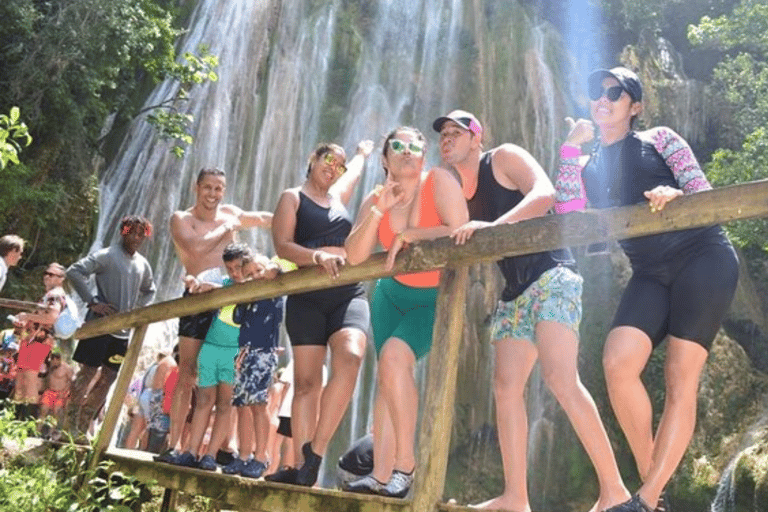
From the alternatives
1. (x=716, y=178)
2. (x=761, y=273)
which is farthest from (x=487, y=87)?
(x=761, y=273)

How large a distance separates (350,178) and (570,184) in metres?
1.59

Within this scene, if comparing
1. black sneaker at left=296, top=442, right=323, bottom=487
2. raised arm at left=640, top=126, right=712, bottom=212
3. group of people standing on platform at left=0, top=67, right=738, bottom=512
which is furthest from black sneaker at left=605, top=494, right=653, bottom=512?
black sneaker at left=296, top=442, right=323, bottom=487

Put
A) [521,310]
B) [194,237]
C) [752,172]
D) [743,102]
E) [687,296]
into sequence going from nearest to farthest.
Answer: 1. [687,296]
2. [521,310]
3. [194,237]
4. [752,172]
5. [743,102]

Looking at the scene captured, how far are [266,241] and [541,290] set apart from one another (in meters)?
13.6

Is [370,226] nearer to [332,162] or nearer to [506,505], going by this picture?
[332,162]

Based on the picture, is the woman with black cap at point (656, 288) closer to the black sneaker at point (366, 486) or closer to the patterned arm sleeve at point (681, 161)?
the patterned arm sleeve at point (681, 161)

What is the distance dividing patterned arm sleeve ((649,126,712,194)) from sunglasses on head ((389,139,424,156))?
0.97m

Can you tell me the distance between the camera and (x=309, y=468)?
414cm

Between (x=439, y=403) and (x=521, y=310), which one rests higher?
(x=521, y=310)

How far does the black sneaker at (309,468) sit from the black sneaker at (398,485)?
0.42 meters

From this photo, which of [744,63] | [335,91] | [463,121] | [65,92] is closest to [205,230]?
[463,121]

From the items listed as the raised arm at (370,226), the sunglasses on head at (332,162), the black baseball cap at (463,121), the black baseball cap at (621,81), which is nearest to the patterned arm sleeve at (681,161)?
the black baseball cap at (621,81)

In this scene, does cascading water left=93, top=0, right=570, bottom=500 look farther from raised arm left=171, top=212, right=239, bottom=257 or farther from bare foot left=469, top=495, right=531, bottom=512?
bare foot left=469, top=495, right=531, bottom=512

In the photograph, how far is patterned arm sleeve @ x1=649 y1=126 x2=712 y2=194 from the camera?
3.58 meters
